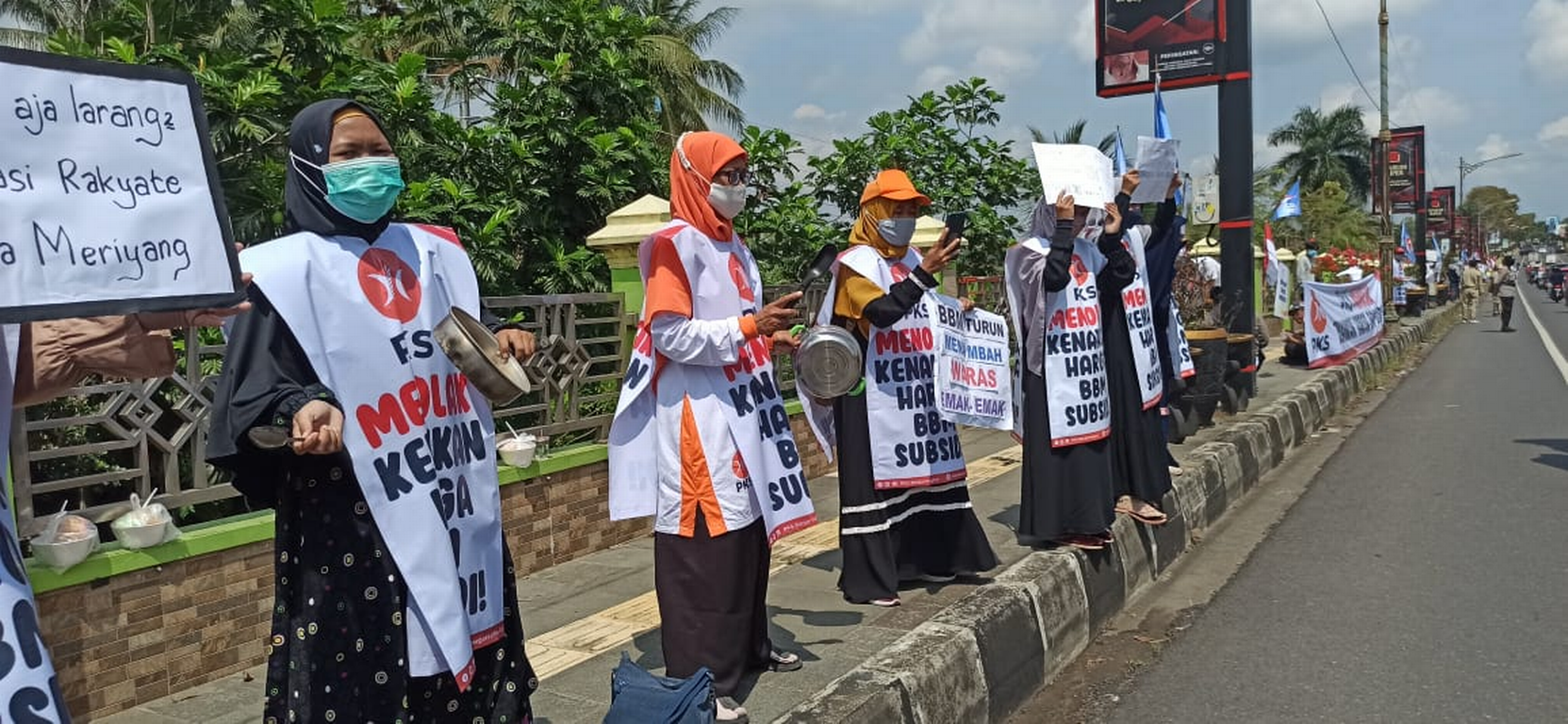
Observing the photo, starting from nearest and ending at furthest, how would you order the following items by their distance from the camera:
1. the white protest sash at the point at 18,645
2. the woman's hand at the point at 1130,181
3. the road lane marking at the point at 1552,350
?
the white protest sash at the point at 18,645 < the woman's hand at the point at 1130,181 < the road lane marking at the point at 1552,350

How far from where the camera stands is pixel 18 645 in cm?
149

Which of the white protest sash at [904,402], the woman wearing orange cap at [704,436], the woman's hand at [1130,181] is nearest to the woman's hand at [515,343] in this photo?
the woman wearing orange cap at [704,436]

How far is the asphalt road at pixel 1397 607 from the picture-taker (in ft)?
13.0

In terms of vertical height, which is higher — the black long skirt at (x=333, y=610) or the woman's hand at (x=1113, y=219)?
the woman's hand at (x=1113, y=219)

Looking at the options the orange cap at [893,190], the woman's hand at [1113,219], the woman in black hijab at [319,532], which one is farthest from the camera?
the woman's hand at [1113,219]

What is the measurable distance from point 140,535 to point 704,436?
1928 mm

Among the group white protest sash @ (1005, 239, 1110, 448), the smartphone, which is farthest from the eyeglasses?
white protest sash @ (1005, 239, 1110, 448)

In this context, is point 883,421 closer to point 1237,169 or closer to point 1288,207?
point 1237,169

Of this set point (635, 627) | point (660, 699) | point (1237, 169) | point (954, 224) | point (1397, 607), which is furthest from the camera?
point (1237, 169)

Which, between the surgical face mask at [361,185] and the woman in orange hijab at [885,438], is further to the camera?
the woman in orange hijab at [885,438]

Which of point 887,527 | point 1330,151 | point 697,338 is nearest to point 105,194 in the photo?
point 697,338

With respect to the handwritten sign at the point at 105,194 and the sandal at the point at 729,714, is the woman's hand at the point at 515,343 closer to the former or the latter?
the handwritten sign at the point at 105,194

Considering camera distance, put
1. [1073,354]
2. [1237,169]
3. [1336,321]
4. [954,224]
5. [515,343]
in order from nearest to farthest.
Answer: [515,343], [954,224], [1073,354], [1237,169], [1336,321]

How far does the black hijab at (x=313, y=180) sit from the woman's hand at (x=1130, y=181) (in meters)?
3.77
